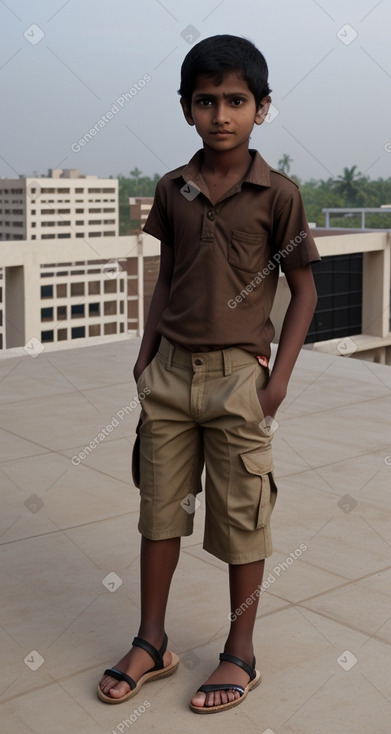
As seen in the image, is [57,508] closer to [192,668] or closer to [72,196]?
[192,668]

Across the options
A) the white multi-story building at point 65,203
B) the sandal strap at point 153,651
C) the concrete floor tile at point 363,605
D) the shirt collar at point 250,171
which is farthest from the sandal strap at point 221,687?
the white multi-story building at point 65,203

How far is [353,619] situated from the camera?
2.57 meters

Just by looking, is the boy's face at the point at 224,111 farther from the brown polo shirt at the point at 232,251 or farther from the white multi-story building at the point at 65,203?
the white multi-story building at the point at 65,203

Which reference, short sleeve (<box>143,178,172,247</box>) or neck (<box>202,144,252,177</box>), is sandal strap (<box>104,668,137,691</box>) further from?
neck (<box>202,144,252,177</box>)

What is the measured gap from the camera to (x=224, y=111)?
197cm

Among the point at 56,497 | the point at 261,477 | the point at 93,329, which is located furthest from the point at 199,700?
the point at 93,329

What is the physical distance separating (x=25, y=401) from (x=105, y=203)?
45307 millimetres

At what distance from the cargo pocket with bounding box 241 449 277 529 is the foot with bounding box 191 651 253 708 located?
343mm

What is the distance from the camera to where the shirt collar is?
203 cm

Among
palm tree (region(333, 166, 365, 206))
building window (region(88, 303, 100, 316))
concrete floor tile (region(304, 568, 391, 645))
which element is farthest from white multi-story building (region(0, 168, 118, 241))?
concrete floor tile (region(304, 568, 391, 645))

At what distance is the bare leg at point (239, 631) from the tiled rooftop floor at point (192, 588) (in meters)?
0.05

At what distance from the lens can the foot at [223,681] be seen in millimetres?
2105

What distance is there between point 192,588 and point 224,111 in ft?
4.74

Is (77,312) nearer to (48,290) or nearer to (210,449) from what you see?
(48,290)
